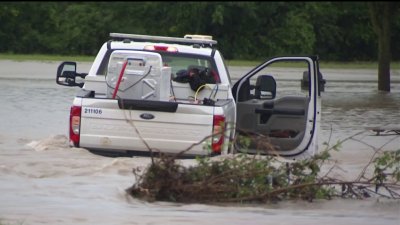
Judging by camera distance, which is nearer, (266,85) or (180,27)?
(266,85)

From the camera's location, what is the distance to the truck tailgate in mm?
11641

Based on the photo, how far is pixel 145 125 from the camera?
38.6 ft

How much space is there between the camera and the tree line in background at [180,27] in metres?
54.0

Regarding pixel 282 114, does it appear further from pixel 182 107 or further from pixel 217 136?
pixel 182 107

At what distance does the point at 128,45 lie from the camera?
13.5m

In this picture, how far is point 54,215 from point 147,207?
1.06 meters

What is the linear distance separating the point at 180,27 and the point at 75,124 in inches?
1674

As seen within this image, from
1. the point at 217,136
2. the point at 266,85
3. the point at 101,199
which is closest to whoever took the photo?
the point at 101,199

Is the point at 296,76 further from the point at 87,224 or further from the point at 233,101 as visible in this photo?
the point at 87,224

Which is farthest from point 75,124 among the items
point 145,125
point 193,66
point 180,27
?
point 180,27

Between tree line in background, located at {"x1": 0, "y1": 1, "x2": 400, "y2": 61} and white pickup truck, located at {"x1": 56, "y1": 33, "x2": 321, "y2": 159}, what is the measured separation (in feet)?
129

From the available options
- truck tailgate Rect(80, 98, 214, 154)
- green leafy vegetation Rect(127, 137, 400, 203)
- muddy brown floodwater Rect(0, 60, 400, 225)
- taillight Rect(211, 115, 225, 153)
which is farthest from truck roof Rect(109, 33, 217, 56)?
green leafy vegetation Rect(127, 137, 400, 203)

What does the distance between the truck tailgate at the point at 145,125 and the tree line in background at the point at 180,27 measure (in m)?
41.1

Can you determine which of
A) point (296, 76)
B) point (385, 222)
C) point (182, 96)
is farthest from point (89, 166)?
point (296, 76)
